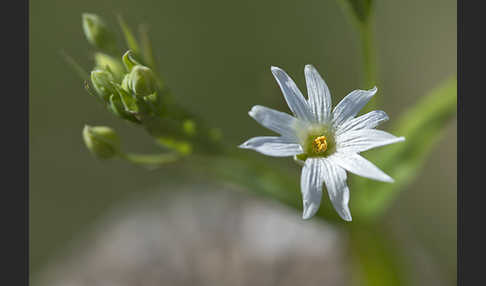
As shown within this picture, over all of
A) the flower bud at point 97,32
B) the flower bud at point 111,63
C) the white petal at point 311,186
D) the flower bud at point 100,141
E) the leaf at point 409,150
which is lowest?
the leaf at point 409,150

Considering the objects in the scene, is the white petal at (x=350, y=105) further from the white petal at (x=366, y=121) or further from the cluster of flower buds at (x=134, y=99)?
the cluster of flower buds at (x=134, y=99)

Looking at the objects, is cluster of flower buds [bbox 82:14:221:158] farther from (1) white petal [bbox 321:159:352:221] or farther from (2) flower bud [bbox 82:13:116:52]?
(1) white petal [bbox 321:159:352:221]

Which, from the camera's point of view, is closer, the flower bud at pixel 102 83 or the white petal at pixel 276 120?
the white petal at pixel 276 120

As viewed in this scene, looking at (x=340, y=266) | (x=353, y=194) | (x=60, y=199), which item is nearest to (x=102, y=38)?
(x=353, y=194)

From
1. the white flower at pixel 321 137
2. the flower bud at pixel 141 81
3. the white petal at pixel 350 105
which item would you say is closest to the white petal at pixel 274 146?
the white flower at pixel 321 137

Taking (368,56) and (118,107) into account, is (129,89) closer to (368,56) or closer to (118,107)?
(118,107)

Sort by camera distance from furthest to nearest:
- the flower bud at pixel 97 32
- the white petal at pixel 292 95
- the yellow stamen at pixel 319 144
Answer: the flower bud at pixel 97 32
the yellow stamen at pixel 319 144
the white petal at pixel 292 95

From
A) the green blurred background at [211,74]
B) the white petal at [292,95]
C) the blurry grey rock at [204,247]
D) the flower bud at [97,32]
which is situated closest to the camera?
the white petal at [292,95]
